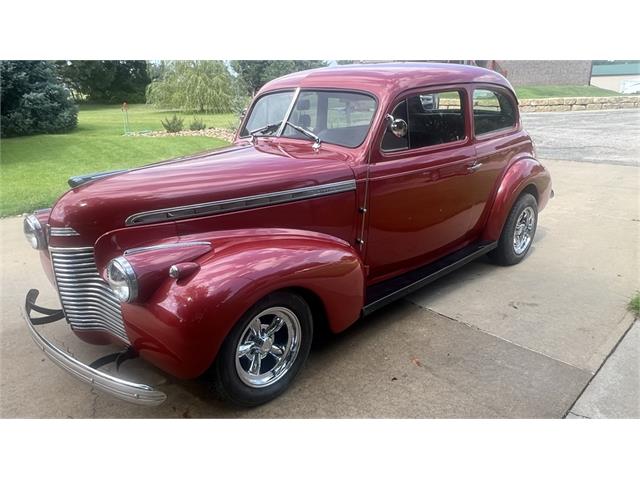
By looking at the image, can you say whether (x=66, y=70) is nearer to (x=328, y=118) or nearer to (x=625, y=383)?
(x=328, y=118)

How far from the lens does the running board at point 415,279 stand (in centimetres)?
342

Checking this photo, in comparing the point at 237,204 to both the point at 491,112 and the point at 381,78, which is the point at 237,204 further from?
the point at 491,112

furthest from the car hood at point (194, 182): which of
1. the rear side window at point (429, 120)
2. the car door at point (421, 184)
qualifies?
the rear side window at point (429, 120)

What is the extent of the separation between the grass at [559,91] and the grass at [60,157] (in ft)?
61.4

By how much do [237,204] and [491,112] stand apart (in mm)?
3135

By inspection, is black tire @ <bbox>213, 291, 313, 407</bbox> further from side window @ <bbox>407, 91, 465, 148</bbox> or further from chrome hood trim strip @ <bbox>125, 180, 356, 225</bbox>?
side window @ <bbox>407, 91, 465, 148</bbox>

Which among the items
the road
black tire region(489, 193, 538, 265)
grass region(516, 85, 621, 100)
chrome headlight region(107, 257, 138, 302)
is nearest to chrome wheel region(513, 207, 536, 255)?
black tire region(489, 193, 538, 265)

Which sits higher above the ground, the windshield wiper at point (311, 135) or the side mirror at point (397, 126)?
the side mirror at point (397, 126)

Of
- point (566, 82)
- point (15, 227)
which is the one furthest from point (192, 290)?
point (566, 82)

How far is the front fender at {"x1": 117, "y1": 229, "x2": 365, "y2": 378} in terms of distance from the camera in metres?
2.28

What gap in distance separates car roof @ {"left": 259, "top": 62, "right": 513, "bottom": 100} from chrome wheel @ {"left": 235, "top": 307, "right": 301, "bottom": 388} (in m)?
1.78

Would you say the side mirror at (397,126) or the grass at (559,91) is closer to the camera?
the side mirror at (397,126)

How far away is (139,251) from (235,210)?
0.59 meters

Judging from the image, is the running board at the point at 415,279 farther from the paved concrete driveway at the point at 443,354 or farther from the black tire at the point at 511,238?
the paved concrete driveway at the point at 443,354
